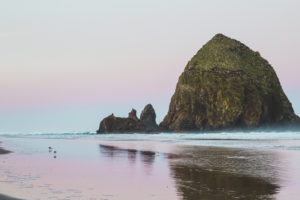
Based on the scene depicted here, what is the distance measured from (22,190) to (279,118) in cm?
12291

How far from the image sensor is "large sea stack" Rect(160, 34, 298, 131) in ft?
396

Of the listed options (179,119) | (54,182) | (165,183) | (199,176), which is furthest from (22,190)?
(179,119)

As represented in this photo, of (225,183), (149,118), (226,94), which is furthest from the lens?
(149,118)

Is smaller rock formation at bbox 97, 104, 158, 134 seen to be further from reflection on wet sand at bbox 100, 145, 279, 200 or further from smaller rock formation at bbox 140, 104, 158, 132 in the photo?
reflection on wet sand at bbox 100, 145, 279, 200

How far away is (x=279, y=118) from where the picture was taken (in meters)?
125

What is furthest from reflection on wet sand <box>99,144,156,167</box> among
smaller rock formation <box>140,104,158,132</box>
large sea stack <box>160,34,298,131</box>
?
smaller rock formation <box>140,104,158,132</box>

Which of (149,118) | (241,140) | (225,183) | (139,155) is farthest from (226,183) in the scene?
(149,118)

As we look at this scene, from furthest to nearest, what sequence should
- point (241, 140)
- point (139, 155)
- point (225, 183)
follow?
1. point (241, 140)
2. point (139, 155)
3. point (225, 183)

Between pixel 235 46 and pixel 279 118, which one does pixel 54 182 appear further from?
pixel 235 46

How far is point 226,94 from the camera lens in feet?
407

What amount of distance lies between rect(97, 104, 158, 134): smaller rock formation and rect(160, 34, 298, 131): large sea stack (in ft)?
48.3

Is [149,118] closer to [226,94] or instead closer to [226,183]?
[226,94]

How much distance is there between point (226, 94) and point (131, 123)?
127ft

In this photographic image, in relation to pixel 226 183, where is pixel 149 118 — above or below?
above
